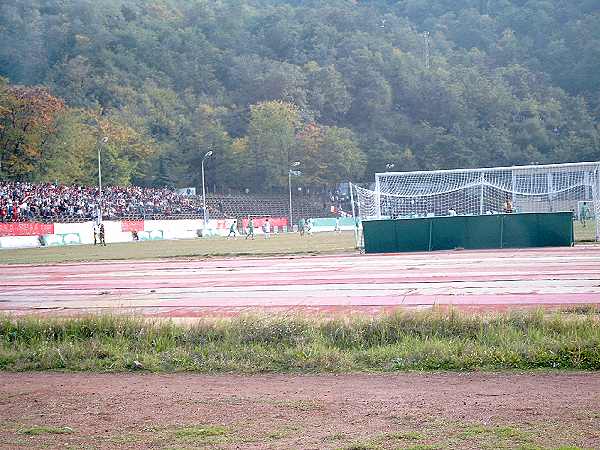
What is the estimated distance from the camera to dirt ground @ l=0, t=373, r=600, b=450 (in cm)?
695

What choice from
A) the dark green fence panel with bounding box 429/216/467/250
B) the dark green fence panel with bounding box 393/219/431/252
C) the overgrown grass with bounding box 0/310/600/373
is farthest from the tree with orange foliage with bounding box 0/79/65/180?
the overgrown grass with bounding box 0/310/600/373

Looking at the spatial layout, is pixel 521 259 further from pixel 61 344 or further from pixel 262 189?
pixel 262 189

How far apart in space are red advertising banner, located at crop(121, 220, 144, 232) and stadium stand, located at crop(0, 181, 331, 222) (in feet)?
8.74

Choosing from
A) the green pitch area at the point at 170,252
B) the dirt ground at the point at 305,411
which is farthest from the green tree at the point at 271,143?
the dirt ground at the point at 305,411

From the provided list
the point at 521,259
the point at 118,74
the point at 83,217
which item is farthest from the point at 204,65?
the point at 521,259

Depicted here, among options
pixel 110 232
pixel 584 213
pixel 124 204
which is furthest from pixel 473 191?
pixel 124 204

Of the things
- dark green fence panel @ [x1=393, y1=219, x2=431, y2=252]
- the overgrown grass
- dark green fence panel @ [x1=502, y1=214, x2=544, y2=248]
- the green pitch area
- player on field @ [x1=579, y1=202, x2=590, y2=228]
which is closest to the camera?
the overgrown grass

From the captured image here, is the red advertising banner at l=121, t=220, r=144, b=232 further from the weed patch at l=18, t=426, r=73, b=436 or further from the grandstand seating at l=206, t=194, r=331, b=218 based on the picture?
the weed patch at l=18, t=426, r=73, b=436

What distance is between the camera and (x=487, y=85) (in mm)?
124562

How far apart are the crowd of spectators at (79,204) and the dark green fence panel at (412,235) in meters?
36.2

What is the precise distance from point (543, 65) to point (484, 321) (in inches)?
5354

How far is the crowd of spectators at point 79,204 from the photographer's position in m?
62.0

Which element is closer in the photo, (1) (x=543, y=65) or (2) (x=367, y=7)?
(1) (x=543, y=65)

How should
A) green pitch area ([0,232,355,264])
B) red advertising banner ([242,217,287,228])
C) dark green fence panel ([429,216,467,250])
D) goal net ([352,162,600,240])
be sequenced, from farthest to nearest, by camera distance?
red advertising banner ([242,217,287,228])
goal net ([352,162,600,240])
green pitch area ([0,232,355,264])
dark green fence panel ([429,216,467,250])
